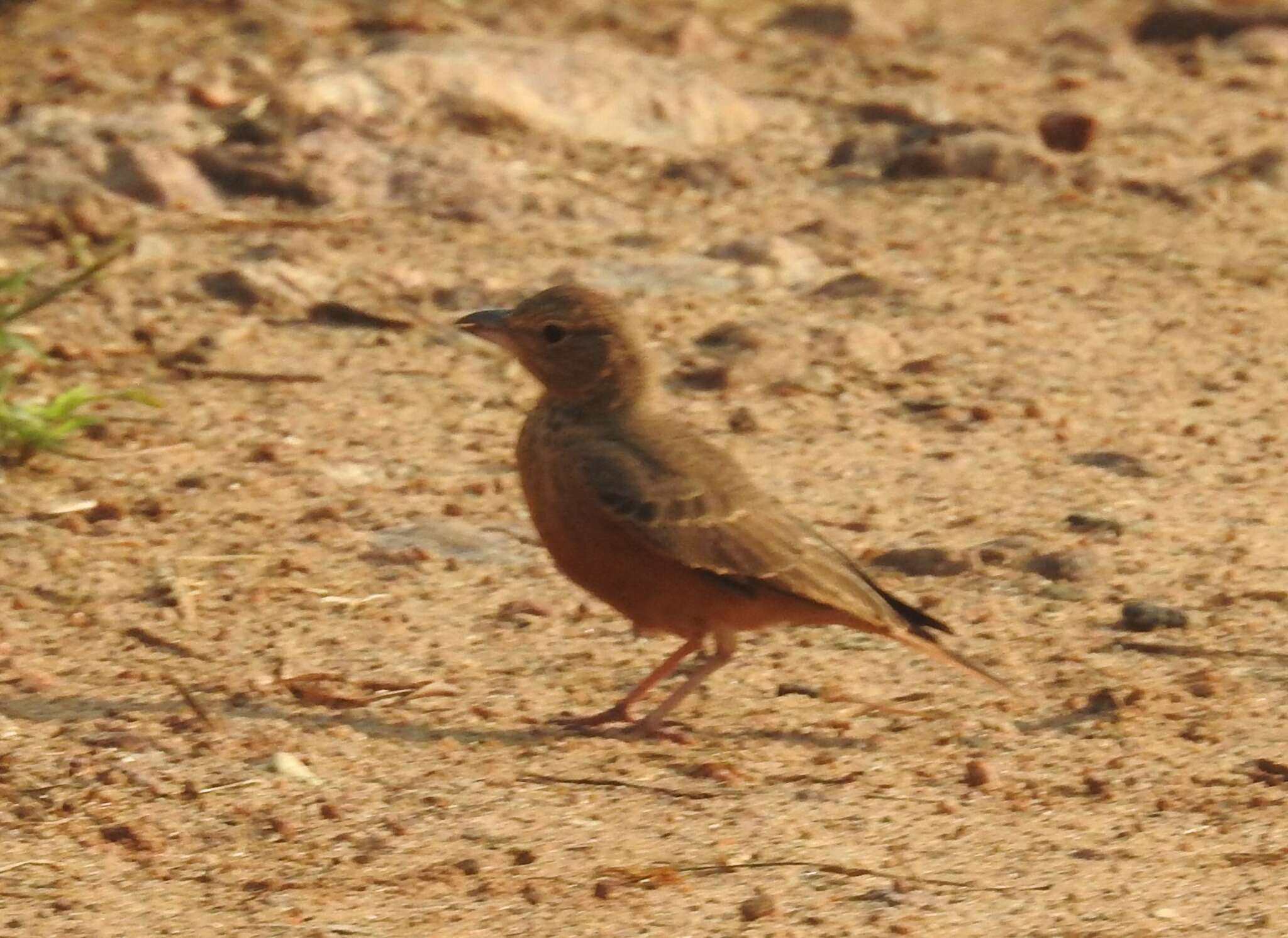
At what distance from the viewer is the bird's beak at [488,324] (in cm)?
623

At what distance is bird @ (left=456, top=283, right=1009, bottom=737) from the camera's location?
552 centimetres

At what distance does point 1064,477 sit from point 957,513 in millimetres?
444

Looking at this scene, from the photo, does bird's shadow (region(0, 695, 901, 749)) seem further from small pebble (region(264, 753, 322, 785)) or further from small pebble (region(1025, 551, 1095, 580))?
small pebble (region(1025, 551, 1095, 580))

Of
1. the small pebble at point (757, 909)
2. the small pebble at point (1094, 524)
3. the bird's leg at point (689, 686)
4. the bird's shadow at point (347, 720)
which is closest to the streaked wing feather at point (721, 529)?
the bird's leg at point (689, 686)

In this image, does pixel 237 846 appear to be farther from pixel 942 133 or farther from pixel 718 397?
pixel 942 133

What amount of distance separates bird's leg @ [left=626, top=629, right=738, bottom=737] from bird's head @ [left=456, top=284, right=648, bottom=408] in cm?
70

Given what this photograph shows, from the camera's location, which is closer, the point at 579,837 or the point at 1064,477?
the point at 579,837

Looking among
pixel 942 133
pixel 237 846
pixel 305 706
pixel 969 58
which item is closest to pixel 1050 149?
pixel 942 133

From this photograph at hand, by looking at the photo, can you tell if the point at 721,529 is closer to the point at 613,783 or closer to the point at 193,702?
the point at 613,783

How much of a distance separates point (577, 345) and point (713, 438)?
4.68 ft

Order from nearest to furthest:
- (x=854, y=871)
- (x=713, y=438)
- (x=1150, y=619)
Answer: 1. (x=854, y=871)
2. (x=1150, y=619)
3. (x=713, y=438)

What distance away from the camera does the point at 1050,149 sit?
10086 mm

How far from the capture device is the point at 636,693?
5609 millimetres

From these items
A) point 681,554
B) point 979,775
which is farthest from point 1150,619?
point 681,554
